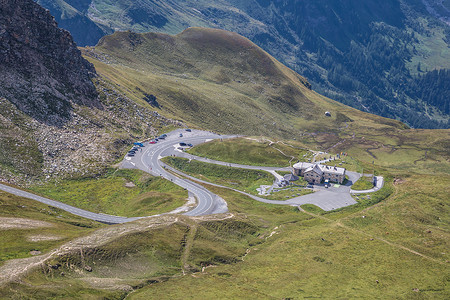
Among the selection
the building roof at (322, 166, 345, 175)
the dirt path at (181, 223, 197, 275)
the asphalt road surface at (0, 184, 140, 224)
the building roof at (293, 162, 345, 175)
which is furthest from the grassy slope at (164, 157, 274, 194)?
the dirt path at (181, 223, 197, 275)

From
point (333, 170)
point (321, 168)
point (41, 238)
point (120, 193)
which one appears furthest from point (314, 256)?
point (120, 193)

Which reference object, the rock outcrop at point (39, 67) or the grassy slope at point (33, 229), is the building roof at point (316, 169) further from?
the rock outcrop at point (39, 67)

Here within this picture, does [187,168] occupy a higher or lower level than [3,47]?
lower

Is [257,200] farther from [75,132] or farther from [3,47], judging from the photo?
[3,47]

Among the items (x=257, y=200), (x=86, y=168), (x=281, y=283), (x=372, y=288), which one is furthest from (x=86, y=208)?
(x=372, y=288)

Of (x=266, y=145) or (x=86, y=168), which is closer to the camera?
(x=86, y=168)

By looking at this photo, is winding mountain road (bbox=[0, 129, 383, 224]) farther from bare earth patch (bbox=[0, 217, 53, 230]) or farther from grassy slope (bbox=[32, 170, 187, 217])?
bare earth patch (bbox=[0, 217, 53, 230])

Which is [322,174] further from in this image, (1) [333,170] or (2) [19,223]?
(2) [19,223]
